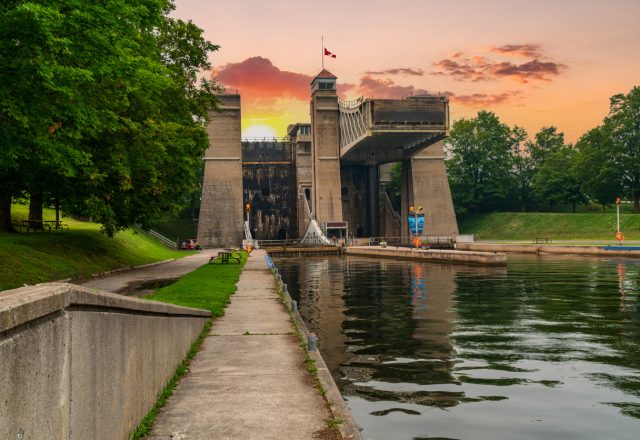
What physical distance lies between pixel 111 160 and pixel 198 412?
74.4 ft

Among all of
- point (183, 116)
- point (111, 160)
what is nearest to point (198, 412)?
point (111, 160)

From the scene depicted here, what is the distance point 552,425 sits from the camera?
9.38 metres

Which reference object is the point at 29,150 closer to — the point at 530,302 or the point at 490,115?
the point at 530,302

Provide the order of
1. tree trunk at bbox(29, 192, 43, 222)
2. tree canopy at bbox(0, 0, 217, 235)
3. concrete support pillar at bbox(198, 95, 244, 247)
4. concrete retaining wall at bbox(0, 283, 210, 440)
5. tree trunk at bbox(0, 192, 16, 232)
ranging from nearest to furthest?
concrete retaining wall at bbox(0, 283, 210, 440) → tree canopy at bbox(0, 0, 217, 235) → tree trunk at bbox(0, 192, 16, 232) → tree trunk at bbox(29, 192, 43, 222) → concrete support pillar at bbox(198, 95, 244, 247)

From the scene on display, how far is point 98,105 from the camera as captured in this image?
74.0ft

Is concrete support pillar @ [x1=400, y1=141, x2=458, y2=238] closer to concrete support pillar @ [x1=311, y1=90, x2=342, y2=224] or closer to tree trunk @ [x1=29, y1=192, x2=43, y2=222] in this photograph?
concrete support pillar @ [x1=311, y1=90, x2=342, y2=224]

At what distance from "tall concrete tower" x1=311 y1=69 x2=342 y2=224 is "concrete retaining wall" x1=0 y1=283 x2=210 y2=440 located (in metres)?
82.0

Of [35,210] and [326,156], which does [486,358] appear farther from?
[326,156]

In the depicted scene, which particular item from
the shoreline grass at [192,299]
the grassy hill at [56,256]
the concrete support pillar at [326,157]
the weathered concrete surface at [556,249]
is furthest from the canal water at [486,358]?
the concrete support pillar at [326,157]

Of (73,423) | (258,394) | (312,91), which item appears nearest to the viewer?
(73,423)

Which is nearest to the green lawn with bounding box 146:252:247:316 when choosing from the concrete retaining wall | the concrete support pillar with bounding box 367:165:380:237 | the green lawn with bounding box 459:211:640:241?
the concrete retaining wall

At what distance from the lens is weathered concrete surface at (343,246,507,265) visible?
144 ft

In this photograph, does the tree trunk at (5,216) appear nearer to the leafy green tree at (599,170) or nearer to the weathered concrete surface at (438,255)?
the weathered concrete surface at (438,255)

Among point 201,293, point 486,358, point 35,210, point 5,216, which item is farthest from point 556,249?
point 486,358
